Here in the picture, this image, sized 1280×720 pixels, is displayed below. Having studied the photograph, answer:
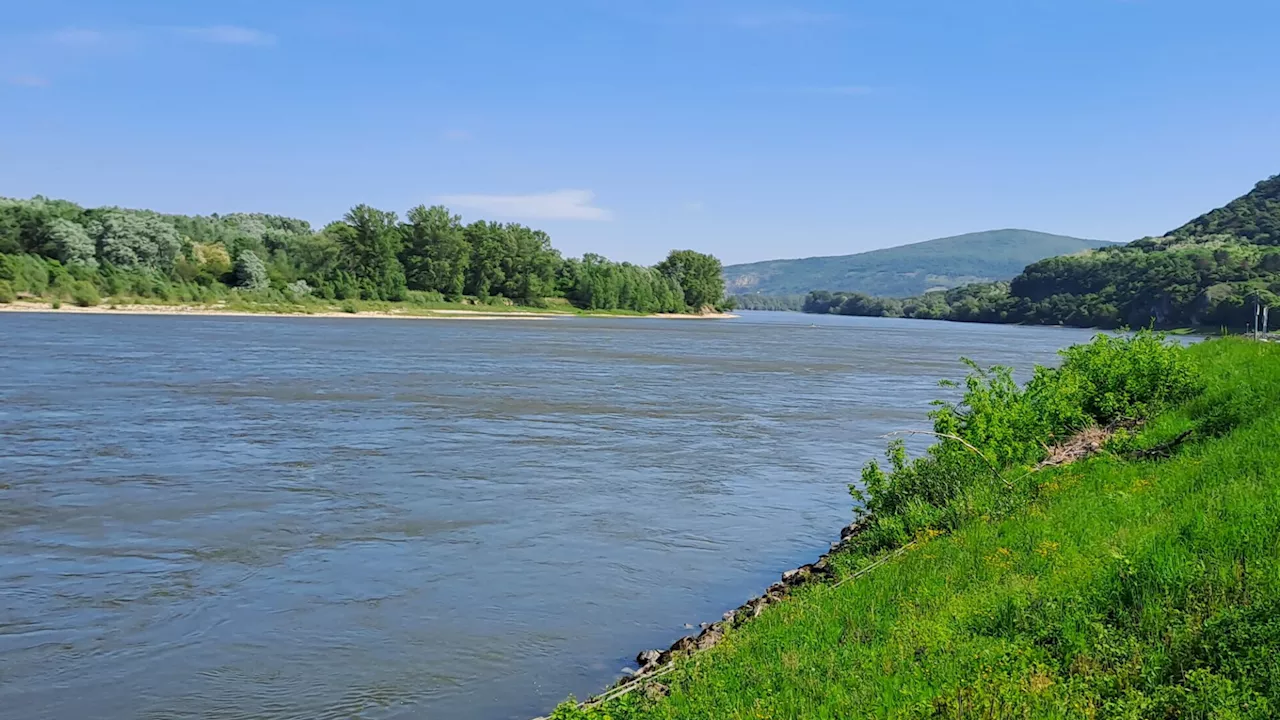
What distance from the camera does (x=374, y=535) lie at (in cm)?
1495

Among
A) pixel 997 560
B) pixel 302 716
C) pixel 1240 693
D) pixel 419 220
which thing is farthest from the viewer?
pixel 419 220

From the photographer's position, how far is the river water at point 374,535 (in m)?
9.73

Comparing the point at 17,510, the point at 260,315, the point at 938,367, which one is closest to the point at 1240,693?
the point at 17,510

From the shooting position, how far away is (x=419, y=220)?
156500mm

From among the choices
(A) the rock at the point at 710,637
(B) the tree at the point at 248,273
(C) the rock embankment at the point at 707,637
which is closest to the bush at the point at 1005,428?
(C) the rock embankment at the point at 707,637

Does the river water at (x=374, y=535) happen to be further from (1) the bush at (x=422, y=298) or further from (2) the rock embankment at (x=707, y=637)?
(1) the bush at (x=422, y=298)

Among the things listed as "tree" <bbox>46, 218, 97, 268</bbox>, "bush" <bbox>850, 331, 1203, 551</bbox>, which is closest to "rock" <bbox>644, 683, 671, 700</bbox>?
"bush" <bbox>850, 331, 1203, 551</bbox>

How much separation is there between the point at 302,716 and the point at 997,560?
660cm

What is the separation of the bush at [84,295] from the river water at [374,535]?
248 feet

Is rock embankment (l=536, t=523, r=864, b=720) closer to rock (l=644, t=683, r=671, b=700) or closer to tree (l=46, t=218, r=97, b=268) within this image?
rock (l=644, t=683, r=671, b=700)

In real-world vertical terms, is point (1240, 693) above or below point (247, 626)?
above

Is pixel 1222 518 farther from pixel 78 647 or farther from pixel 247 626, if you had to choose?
pixel 78 647

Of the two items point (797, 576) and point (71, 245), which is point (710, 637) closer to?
point (797, 576)

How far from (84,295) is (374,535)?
10266cm
